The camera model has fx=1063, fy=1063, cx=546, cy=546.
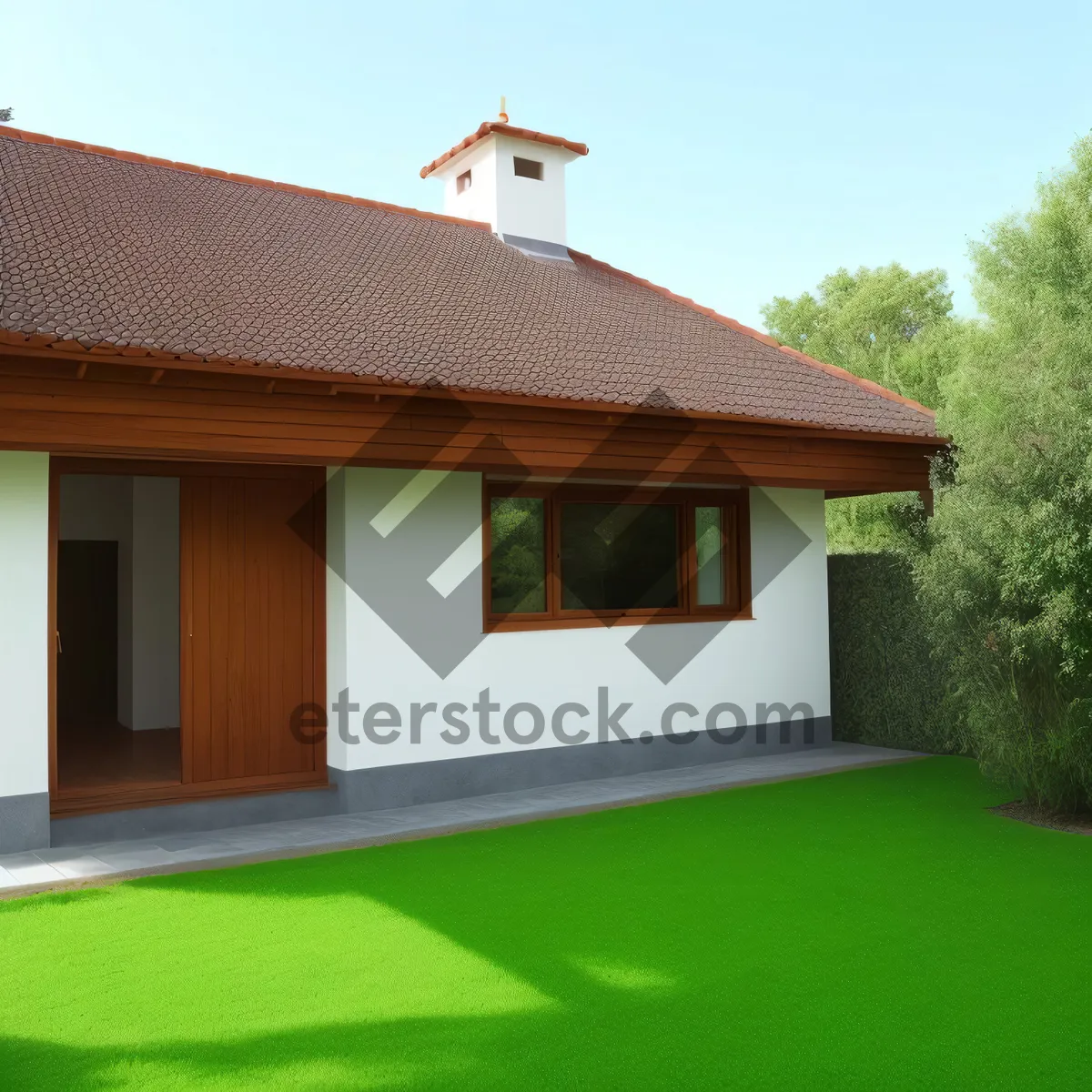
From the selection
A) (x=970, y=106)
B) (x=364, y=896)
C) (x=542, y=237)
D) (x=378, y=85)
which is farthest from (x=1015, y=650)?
(x=970, y=106)

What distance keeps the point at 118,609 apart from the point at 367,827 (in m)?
6.67

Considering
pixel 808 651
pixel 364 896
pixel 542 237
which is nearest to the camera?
pixel 364 896

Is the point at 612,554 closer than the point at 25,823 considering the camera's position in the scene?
No

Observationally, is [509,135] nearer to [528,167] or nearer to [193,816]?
[528,167]

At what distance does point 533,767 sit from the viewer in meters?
9.22

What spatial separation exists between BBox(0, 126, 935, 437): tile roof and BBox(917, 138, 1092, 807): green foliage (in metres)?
2.16

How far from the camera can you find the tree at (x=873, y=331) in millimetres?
28812

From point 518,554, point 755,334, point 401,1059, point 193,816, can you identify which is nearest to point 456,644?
point 518,554

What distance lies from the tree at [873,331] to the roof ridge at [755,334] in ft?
49.9

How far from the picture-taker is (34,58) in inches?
747

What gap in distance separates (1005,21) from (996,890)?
20145 mm

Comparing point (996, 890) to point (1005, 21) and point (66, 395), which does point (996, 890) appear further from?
point (1005, 21)

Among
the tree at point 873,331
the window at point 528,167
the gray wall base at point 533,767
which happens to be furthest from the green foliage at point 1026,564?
the tree at point 873,331

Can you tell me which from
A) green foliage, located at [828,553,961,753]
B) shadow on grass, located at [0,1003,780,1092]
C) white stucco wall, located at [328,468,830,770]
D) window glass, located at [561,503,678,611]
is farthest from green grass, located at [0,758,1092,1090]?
green foliage, located at [828,553,961,753]
